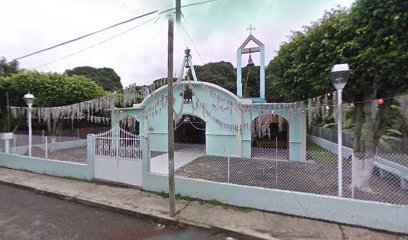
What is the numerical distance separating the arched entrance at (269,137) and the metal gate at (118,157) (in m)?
4.65

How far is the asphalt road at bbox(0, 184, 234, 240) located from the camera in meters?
4.29

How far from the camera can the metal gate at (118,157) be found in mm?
6559

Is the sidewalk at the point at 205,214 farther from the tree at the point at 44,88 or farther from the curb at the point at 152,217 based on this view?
the tree at the point at 44,88

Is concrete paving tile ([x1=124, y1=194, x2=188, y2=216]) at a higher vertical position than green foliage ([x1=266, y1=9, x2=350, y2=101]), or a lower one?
lower

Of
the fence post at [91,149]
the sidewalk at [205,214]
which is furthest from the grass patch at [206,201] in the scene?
the fence post at [91,149]

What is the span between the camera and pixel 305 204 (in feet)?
15.5

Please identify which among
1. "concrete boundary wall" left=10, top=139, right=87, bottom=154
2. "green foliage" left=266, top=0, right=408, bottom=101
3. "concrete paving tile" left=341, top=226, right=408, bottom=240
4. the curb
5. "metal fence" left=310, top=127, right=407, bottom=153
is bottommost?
the curb

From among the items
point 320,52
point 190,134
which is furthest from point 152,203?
point 190,134

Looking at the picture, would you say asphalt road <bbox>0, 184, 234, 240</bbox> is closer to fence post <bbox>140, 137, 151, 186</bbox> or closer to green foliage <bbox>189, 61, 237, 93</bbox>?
fence post <bbox>140, 137, 151, 186</bbox>

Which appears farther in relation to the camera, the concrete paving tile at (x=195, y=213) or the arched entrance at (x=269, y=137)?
the arched entrance at (x=269, y=137)

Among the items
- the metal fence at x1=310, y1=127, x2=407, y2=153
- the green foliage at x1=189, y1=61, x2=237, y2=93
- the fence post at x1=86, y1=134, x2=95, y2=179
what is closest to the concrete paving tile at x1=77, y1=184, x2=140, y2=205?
the fence post at x1=86, y1=134, x2=95, y2=179

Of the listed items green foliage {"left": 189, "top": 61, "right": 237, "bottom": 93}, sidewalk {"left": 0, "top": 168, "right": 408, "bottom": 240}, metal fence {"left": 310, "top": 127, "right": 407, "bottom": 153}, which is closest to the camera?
sidewalk {"left": 0, "top": 168, "right": 408, "bottom": 240}

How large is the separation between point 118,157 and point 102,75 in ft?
104

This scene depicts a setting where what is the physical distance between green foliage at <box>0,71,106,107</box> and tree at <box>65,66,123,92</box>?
17328mm
